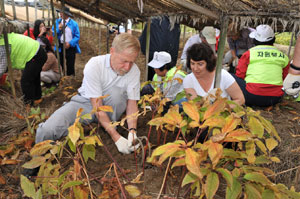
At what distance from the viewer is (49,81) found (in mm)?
4453

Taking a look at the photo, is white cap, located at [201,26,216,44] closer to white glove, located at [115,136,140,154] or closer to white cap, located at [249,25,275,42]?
white cap, located at [249,25,275,42]

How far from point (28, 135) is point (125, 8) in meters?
2.15

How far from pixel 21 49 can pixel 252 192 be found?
2.98 meters

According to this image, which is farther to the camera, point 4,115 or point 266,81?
point 266,81

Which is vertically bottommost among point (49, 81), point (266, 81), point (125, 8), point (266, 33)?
point (49, 81)

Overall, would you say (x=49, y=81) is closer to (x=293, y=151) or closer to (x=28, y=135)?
(x=28, y=135)

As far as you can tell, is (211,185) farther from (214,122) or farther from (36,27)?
(36,27)

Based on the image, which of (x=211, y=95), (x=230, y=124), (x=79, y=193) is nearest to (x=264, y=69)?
(x=211, y=95)

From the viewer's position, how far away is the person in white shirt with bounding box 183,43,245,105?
6.64ft

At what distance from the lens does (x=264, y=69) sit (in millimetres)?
2895

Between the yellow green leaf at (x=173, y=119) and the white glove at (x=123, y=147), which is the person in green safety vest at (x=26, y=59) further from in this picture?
the yellow green leaf at (x=173, y=119)

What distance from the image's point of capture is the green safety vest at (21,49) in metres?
2.81

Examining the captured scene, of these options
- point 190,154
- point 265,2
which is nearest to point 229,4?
point 265,2

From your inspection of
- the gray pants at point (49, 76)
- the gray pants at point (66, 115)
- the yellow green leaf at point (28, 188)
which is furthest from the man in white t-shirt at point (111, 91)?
the gray pants at point (49, 76)
